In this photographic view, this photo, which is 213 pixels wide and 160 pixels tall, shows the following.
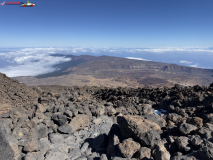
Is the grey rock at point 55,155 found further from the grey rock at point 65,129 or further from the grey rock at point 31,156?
the grey rock at point 65,129

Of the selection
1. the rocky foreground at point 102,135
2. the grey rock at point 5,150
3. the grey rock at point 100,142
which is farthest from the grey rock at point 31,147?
the grey rock at point 100,142

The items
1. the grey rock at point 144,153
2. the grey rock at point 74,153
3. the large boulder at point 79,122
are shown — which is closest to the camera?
the grey rock at point 144,153

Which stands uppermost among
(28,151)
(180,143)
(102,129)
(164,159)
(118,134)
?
(180,143)

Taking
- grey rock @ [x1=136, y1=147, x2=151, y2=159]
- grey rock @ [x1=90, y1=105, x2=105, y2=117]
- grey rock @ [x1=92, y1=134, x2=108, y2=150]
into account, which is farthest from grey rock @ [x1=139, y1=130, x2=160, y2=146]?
grey rock @ [x1=90, y1=105, x2=105, y2=117]

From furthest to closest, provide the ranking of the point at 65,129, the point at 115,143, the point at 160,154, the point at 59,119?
the point at 59,119 < the point at 65,129 < the point at 115,143 < the point at 160,154

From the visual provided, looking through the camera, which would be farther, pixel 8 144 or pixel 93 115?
pixel 93 115

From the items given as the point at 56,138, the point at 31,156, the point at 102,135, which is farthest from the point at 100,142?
the point at 31,156

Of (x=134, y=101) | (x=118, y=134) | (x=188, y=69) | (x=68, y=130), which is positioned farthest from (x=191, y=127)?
(x=188, y=69)

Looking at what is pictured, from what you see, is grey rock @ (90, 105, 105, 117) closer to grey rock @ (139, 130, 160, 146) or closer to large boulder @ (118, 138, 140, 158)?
large boulder @ (118, 138, 140, 158)

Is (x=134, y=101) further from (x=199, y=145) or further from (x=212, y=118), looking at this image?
(x=199, y=145)

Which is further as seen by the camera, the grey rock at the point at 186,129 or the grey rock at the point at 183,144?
the grey rock at the point at 186,129

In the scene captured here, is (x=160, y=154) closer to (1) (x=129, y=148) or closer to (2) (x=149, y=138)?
(2) (x=149, y=138)
